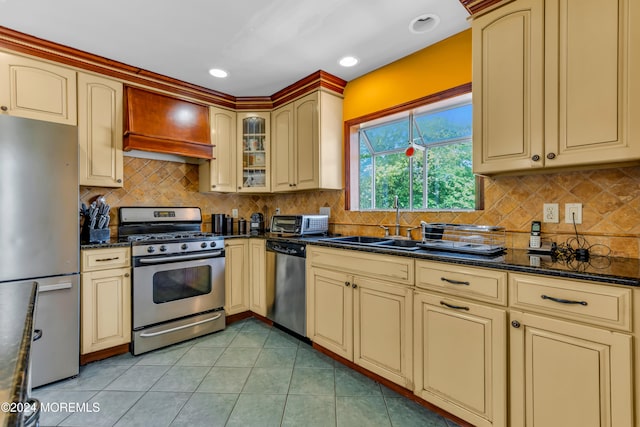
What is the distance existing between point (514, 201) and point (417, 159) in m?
0.88

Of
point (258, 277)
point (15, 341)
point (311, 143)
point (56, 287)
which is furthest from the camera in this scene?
point (258, 277)

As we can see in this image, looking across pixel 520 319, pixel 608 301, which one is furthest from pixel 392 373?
pixel 608 301

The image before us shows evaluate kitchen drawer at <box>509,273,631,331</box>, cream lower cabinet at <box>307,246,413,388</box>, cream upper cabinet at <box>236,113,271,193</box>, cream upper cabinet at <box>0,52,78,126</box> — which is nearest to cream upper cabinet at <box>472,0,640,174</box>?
kitchen drawer at <box>509,273,631,331</box>

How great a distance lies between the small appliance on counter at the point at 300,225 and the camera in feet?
9.30

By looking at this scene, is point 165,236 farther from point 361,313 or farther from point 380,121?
point 380,121

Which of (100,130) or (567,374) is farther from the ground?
(100,130)

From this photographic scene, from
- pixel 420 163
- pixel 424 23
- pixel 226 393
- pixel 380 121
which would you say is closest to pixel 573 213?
pixel 420 163

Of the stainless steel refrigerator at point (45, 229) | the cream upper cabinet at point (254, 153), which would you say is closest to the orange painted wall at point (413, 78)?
the cream upper cabinet at point (254, 153)

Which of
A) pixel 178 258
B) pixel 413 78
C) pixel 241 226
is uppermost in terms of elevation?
pixel 413 78

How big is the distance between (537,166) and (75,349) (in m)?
3.19

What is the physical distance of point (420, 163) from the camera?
8.50ft

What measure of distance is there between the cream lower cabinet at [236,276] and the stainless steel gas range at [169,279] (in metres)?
0.10

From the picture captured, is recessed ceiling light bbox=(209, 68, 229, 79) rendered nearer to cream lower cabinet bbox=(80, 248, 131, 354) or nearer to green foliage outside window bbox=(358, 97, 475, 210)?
green foliage outside window bbox=(358, 97, 475, 210)

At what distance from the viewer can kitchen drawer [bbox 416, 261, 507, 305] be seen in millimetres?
1446
